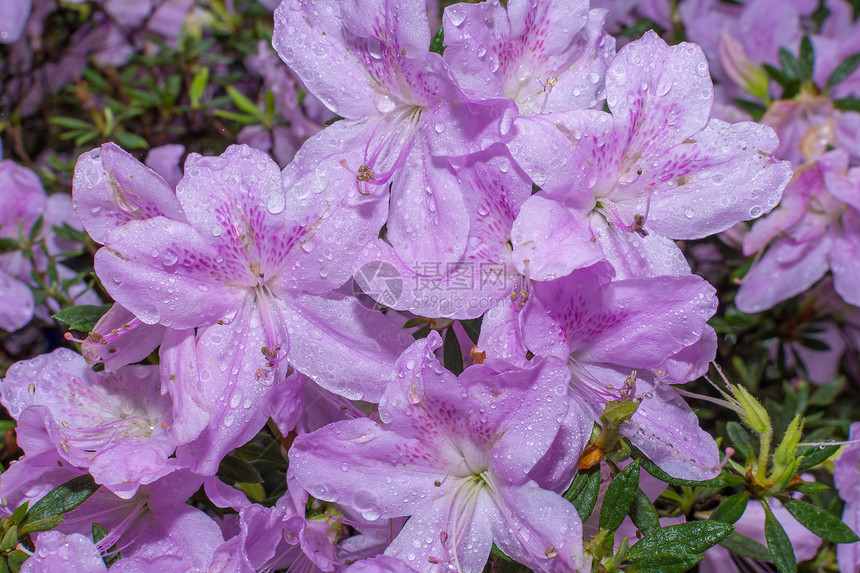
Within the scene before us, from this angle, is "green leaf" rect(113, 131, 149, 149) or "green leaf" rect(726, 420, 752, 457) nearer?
"green leaf" rect(726, 420, 752, 457)

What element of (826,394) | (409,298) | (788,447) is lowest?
(826,394)

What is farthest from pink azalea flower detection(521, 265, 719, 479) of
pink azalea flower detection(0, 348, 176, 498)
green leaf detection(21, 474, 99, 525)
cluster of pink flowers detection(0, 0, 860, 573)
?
green leaf detection(21, 474, 99, 525)

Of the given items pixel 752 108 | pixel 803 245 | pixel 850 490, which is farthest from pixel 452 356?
pixel 752 108

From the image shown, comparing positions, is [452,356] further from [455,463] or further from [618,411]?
[618,411]

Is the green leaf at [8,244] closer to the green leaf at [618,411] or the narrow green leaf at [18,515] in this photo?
the narrow green leaf at [18,515]

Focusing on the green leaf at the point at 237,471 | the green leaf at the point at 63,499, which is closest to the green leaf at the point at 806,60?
the green leaf at the point at 237,471

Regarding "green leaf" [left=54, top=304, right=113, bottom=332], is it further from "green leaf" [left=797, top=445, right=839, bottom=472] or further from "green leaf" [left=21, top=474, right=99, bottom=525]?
"green leaf" [left=797, top=445, right=839, bottom=472]
